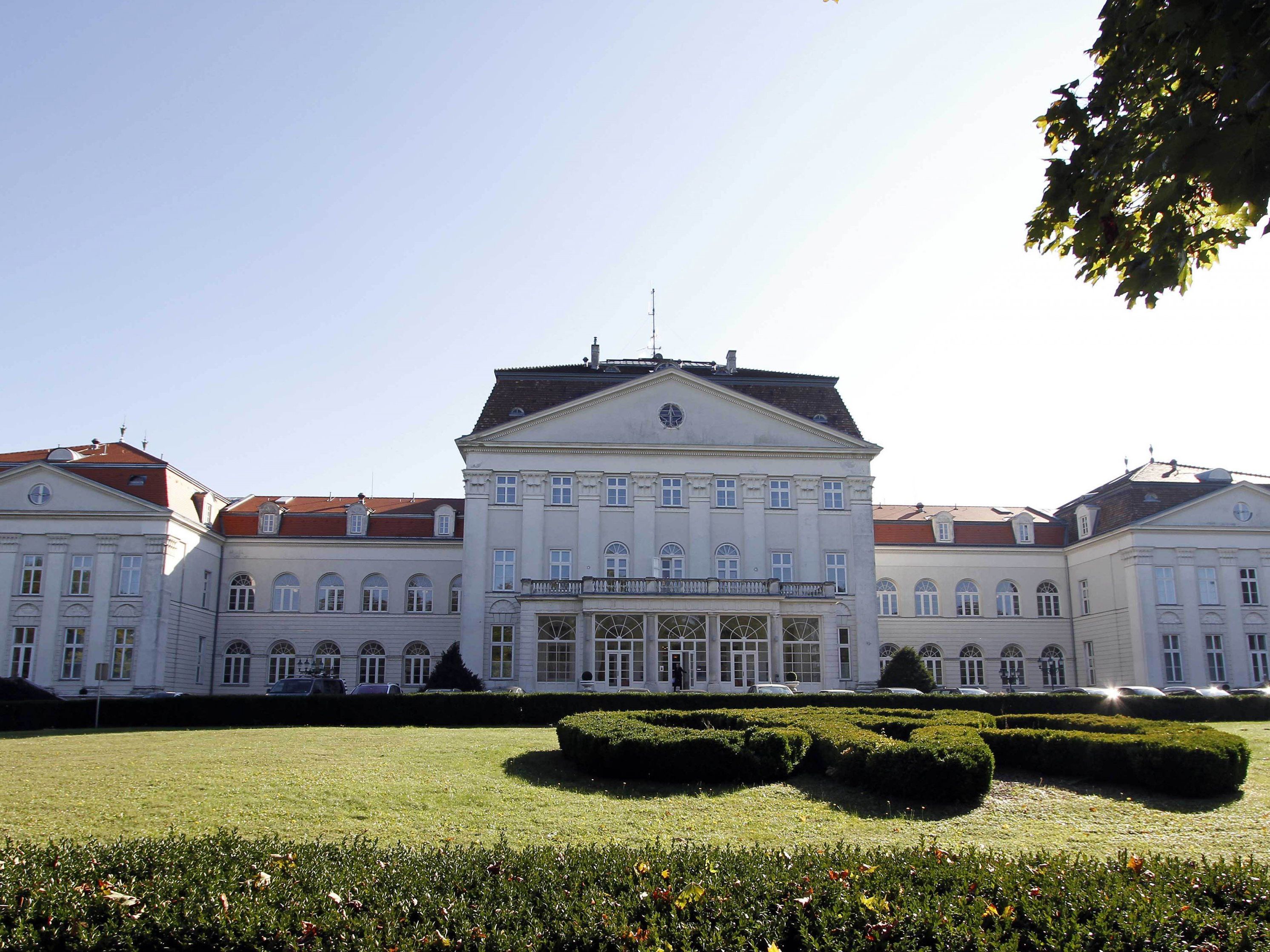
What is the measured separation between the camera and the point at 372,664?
2029 inches

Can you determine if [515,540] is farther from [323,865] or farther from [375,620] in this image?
[323,865]

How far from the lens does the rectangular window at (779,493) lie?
47562 mm

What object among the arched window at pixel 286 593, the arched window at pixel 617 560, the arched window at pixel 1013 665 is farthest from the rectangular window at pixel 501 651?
the arched window at pixel 1013 665

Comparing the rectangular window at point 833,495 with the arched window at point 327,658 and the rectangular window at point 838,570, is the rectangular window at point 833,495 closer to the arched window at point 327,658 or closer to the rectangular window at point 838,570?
the rectangular window at point 838,570

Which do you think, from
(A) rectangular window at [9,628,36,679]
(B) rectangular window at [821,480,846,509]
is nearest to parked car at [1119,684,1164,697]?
(B) rectangular window at [821,480,846,509]

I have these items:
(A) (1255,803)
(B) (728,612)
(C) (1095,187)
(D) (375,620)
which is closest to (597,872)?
(C) (1095,187)

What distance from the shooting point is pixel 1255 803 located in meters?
15.4

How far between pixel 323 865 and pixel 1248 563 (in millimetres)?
52565

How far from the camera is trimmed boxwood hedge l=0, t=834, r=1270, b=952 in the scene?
6.81 m

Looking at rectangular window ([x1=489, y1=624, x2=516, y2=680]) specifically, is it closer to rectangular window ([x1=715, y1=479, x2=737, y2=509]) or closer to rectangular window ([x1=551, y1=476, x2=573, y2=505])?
rectangular window ([x1=551, y1=476, x2=573, y2=505])

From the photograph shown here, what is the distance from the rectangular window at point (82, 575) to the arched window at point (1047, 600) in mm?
46672

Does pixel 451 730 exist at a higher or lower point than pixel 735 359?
lower

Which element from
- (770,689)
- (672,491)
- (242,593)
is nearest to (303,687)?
(242,593)

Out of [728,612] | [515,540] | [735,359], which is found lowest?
[728,612]
